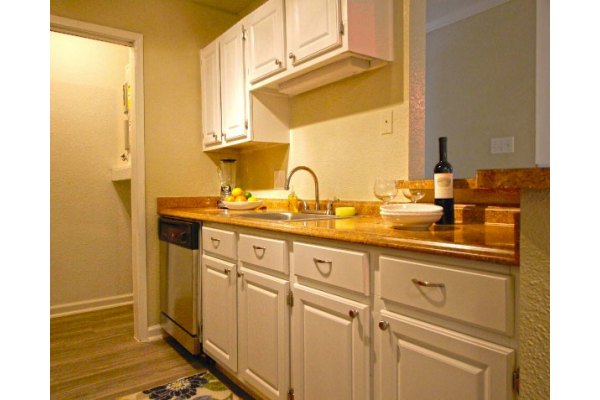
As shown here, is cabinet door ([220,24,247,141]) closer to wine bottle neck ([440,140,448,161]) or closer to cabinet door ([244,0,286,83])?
cabinet door ([244,0,286,83])

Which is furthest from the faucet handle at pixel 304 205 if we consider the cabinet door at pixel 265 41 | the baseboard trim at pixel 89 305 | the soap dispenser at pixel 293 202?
the baseboard trim at pixel 89 305

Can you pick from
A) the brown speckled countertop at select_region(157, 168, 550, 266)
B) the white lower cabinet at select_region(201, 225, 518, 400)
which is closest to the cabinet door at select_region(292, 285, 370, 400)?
the white lower cabinet at select_region(201, 225, 518, 400)

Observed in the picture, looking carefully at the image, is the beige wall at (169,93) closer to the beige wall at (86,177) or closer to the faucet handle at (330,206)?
the beige wall at (86,177)

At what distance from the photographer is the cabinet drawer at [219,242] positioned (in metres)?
1.95

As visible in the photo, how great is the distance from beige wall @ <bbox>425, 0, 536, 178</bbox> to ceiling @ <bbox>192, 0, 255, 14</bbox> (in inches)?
66.7

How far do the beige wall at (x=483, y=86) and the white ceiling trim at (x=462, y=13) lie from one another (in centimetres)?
4

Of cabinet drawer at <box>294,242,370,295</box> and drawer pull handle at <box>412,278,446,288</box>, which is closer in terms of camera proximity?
drawer pull handle at <box>412,278,446,288</box>

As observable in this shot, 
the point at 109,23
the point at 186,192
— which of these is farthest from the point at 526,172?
the point at 109,23

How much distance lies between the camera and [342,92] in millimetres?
2184

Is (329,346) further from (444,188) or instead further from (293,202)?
(293,202)

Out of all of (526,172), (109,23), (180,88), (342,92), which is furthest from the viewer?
(180,88)

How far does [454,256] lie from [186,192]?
244 cm

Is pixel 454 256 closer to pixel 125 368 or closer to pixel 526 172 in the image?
pixel 526 172

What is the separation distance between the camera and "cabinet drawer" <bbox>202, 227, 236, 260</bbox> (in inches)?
76.6
